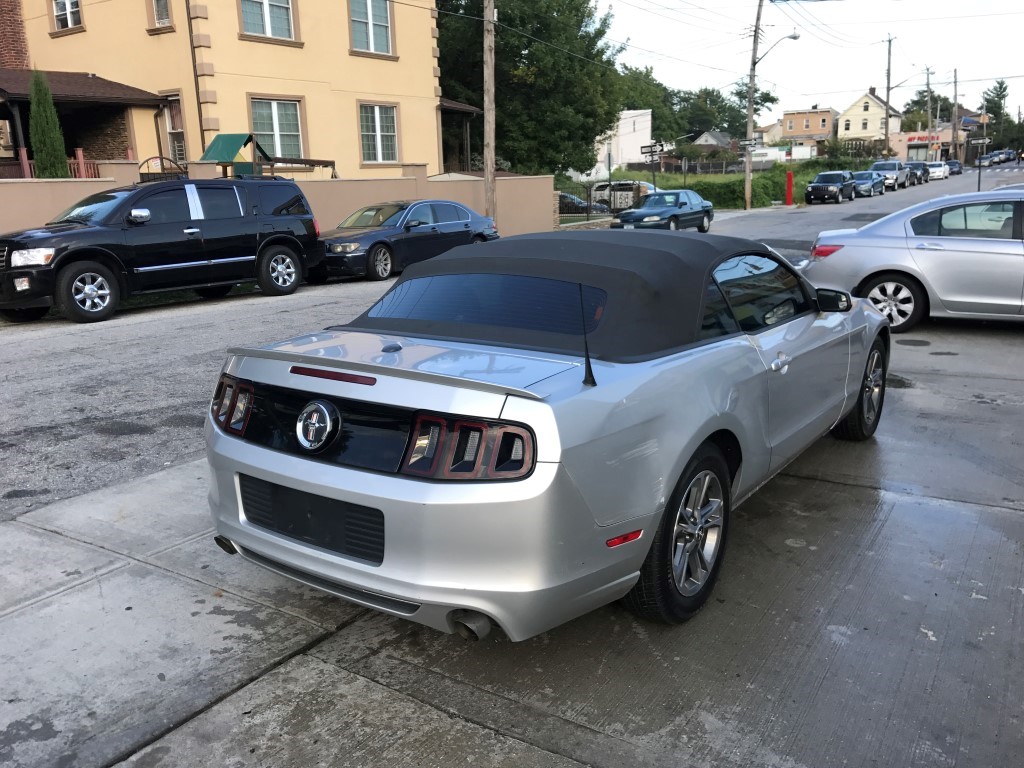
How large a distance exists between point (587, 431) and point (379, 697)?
4.00 feet

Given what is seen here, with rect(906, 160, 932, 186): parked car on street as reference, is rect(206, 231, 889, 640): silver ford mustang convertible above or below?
below

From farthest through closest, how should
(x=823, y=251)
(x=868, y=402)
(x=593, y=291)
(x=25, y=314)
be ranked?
(x=25, y=314)
(x=823, y=251)
(x=868, y=402)
(x=593, y=291)

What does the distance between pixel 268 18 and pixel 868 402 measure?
2022 cm

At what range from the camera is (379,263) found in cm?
1611

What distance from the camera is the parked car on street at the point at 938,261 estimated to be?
8.66m

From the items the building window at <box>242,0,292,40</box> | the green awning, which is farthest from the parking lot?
the building window at <box>242,0,292,40</box>

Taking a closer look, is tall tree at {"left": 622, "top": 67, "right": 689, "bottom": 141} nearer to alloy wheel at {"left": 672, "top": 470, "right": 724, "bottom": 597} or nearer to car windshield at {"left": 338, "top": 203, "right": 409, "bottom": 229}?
car windshield at {"left": 338, "top": 203, "right": 409, "bottom": 229}

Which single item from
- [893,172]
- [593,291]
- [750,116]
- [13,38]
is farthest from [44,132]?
[893,172]

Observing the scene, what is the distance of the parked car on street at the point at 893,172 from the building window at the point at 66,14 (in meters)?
45.6

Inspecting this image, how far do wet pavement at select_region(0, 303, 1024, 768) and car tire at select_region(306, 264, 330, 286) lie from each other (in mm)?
11243

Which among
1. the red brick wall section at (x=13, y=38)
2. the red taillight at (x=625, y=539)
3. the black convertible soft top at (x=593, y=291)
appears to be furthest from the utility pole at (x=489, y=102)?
the red taillight at (x=625, y=539)

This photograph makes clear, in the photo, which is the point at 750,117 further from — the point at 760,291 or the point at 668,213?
the point at 760,291

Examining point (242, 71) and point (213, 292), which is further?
point (242, 71)

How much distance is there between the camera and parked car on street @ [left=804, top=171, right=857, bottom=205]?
139ft
